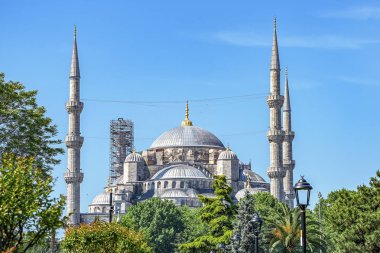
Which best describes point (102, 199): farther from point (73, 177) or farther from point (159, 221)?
point (159, 221)

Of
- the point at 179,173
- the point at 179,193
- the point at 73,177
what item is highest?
the point at 179,173

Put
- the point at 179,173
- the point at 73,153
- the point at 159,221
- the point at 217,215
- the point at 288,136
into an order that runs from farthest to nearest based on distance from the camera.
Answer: the point at 179,173
the point at 288,136
the point at 73,153
the point at 159,221
the point at 217,215

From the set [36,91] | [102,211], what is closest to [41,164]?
[36,91]

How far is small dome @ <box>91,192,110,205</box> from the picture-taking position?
132375mm

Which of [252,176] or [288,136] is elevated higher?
[288,136]

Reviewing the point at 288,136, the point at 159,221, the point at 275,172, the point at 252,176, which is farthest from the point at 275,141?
the point at 252,176

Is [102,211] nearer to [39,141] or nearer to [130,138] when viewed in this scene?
[130,138]

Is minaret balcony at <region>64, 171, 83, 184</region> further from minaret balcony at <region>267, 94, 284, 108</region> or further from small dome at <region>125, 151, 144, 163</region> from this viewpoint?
small dome at <region>125, 151, 144, 163</region>

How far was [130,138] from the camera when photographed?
143 metres

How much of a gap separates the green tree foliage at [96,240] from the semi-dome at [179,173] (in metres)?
86.9

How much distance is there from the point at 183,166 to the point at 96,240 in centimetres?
9276

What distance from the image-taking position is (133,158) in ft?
435

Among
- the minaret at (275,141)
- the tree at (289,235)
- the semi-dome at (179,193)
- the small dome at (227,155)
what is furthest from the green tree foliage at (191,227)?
the tree at (289,235)

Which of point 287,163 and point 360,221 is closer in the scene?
point 360,221
